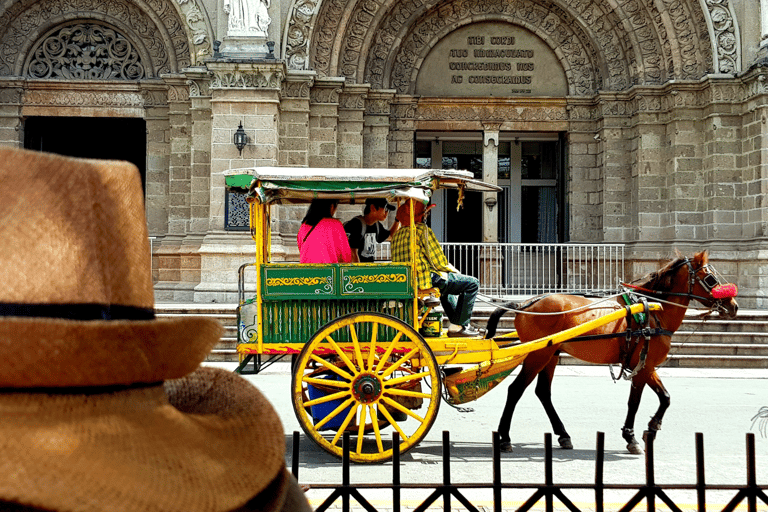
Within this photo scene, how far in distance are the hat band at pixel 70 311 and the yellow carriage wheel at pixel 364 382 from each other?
529cm

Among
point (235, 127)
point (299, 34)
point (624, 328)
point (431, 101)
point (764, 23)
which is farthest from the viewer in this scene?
point (431, 101)

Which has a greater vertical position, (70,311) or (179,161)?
(179,161)

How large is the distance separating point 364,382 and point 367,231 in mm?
1876

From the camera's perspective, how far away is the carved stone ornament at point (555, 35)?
16.3 metres

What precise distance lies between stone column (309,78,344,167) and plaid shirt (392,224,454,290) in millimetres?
9649

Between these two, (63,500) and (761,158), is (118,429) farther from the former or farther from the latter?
(761,158)

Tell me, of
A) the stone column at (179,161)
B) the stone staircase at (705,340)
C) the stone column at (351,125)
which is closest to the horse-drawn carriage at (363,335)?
the stone staircase at (705,340)

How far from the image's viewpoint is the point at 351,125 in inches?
666

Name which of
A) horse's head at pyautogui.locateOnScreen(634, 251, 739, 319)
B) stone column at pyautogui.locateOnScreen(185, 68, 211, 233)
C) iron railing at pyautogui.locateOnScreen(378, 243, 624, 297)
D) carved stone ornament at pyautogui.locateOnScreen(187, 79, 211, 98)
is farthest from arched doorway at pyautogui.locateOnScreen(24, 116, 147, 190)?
horse's head at pyautogui.locateOnScreen(634, 251, 739, 319)

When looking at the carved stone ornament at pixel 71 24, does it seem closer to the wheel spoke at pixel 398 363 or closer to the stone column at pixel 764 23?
the stone column at pixel 764 23

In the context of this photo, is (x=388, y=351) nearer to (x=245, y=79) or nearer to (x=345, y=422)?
(x=345, y=422)

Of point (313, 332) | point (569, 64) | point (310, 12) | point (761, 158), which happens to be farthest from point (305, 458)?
point (569, 64)

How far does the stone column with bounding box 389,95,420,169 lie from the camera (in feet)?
58.0

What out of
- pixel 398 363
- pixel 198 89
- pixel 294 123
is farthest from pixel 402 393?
pixel 198 89
